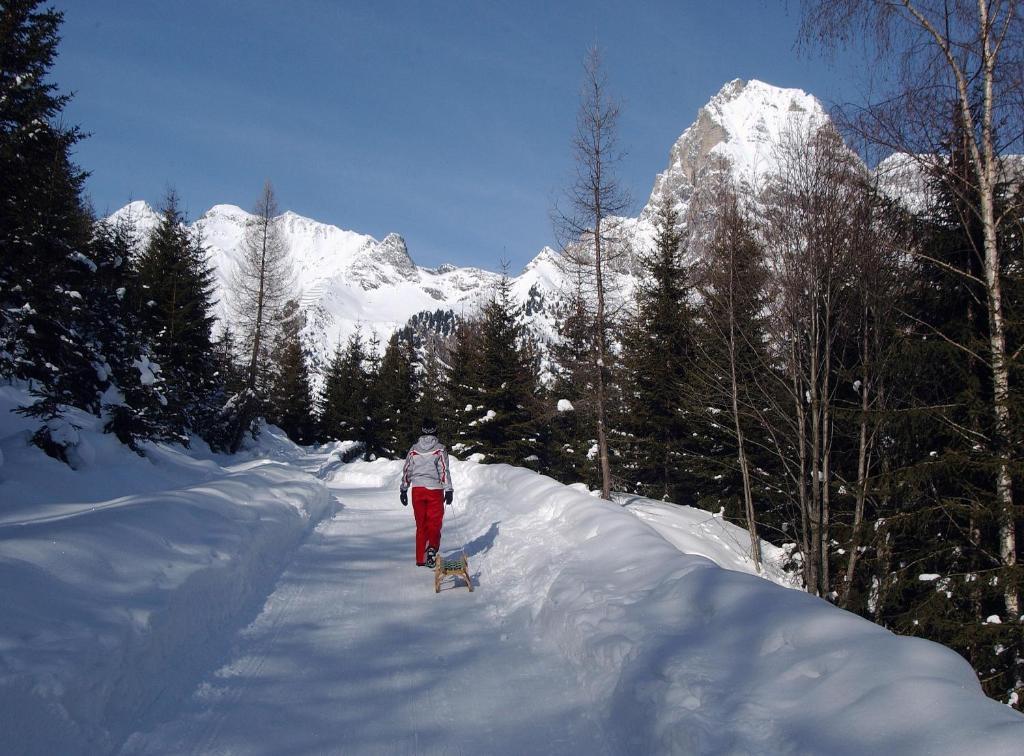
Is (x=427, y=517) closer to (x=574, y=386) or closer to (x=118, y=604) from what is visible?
(x=118, y=604)

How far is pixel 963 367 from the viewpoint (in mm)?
8766

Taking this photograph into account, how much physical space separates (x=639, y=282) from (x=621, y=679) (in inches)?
767

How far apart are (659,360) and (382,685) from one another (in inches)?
722

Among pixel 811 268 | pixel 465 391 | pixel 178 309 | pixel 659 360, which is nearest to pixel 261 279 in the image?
pixel 178 309

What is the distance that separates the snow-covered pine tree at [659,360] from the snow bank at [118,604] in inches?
584

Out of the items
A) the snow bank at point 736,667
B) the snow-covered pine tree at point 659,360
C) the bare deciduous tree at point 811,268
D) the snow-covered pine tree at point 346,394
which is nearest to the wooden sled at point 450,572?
the snow bank at point 736,667

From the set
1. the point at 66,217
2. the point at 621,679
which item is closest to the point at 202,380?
the point at 66,217

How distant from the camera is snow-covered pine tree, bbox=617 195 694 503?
68.5 ft

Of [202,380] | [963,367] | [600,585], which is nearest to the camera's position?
[600,585]

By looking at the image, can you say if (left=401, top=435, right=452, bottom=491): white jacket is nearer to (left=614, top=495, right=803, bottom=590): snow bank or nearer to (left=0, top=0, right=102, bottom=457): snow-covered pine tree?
(left=614, top=495, right=803, bottom=590): snow bank

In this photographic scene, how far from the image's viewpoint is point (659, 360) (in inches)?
835

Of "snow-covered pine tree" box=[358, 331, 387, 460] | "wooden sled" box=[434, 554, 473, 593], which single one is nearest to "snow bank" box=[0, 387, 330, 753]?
"wooden sled" box=[434, 554, 473, 593]

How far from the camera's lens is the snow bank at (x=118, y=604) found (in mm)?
3217

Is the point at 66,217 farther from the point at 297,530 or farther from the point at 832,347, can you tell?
the point at 832,347
